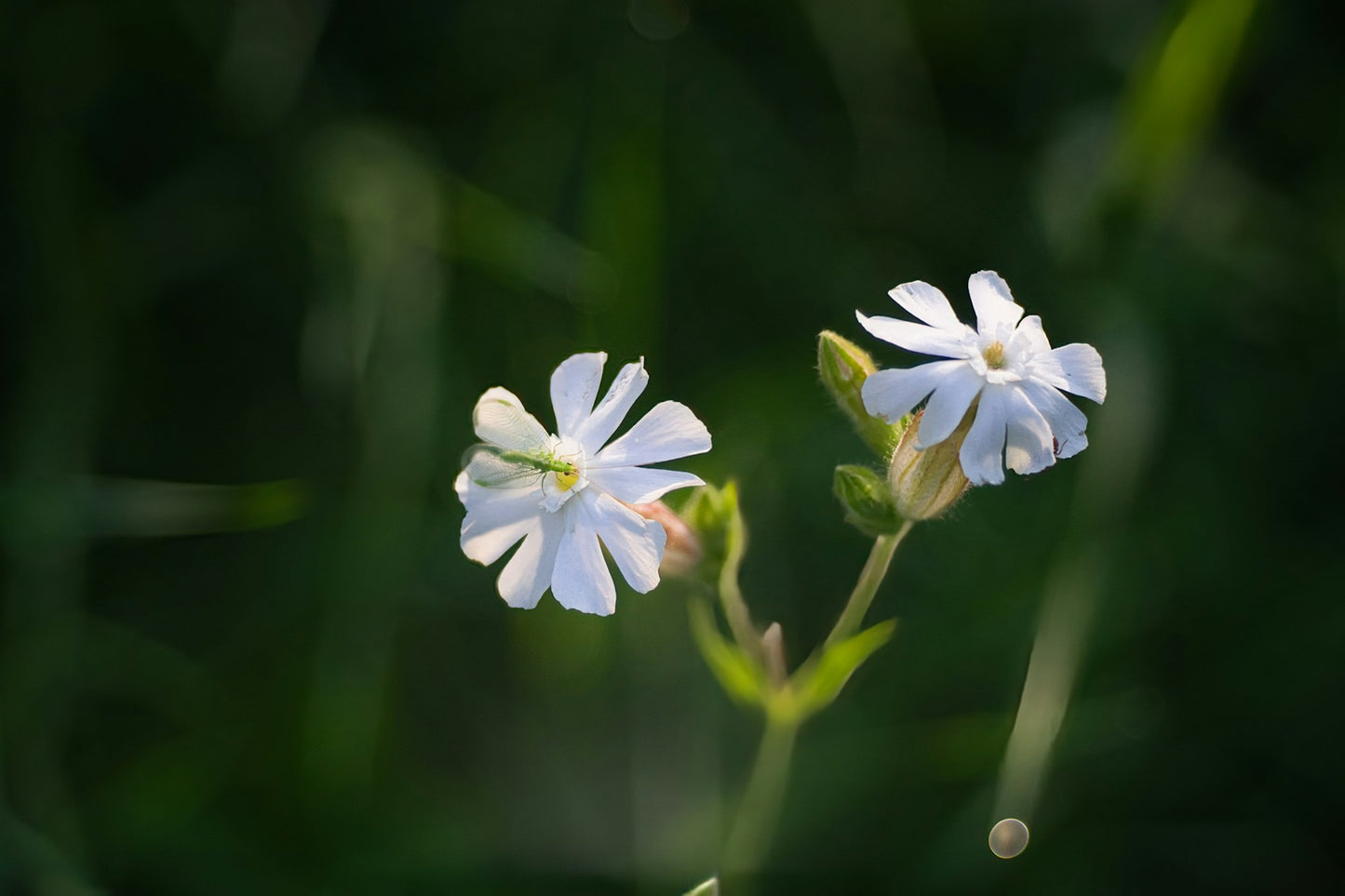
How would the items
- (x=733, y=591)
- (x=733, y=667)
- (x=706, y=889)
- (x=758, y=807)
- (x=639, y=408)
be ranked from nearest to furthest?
1. (x=706, y=889)
2. (x=733, y=667)
3. (x=733, y=591)
4. (x=758, y=807)
5. (x=639, y=408)

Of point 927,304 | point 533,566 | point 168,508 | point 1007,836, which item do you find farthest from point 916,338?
point 168,508

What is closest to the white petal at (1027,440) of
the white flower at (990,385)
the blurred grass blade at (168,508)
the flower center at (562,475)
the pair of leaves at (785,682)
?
the white flower at (990,385)

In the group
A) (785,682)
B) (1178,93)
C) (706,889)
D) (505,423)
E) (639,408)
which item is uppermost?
(1178,93)

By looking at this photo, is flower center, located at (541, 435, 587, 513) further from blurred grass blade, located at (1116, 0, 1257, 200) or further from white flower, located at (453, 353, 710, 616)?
blurred grass blade, located at (1116, 0, 1257, 200)

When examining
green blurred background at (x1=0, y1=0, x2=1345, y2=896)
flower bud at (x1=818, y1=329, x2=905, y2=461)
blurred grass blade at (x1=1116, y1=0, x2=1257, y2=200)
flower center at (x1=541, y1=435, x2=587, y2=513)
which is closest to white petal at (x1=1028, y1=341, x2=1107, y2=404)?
flower bud at (x1=818, y1=329, x2=905, y2=461)

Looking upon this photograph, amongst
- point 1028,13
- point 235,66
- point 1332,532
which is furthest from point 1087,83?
point 235,66

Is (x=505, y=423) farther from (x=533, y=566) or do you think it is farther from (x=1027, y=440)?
(x=1027, y=440)

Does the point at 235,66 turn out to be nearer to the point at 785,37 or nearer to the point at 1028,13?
the point at 785,37
